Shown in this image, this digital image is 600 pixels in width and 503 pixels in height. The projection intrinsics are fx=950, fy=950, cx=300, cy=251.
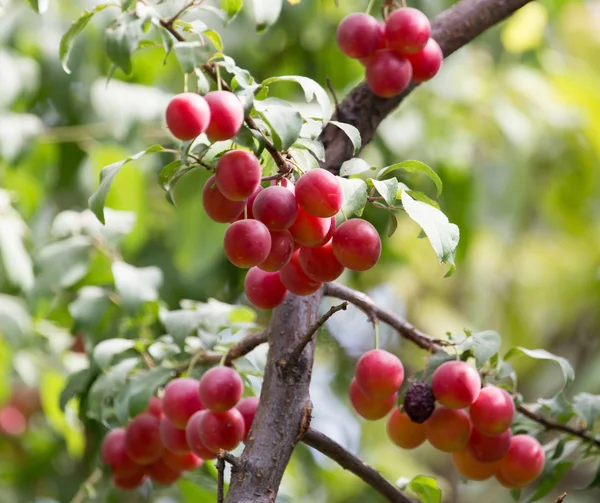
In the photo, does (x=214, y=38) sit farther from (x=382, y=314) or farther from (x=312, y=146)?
(x=382, y=314)

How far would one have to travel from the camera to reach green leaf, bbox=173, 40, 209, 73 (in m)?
0.84

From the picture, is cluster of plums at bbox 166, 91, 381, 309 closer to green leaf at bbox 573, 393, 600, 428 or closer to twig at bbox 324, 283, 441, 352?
twig at bbox 324, 283, 441, 352

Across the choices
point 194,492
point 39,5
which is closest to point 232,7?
point 39,5

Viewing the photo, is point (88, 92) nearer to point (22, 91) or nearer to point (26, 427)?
point (22, 91)

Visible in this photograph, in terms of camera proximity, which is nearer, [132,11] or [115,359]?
[132,11]

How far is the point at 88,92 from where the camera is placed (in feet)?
6.45

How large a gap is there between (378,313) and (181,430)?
0.28 metres

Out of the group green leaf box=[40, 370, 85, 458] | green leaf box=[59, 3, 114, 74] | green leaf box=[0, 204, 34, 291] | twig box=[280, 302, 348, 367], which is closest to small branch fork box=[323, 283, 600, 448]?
twig box=[280, 302, 348, 367]

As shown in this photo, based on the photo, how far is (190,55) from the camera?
2.77ft

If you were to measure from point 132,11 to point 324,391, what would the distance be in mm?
1903

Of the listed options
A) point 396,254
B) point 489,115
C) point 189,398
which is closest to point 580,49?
point 489,115

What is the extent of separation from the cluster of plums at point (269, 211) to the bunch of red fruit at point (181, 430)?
0.20 metres

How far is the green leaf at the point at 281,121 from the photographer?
80cm

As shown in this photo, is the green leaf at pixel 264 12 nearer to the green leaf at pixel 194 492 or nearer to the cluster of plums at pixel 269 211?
the cluster of plums at pixel 269 211
